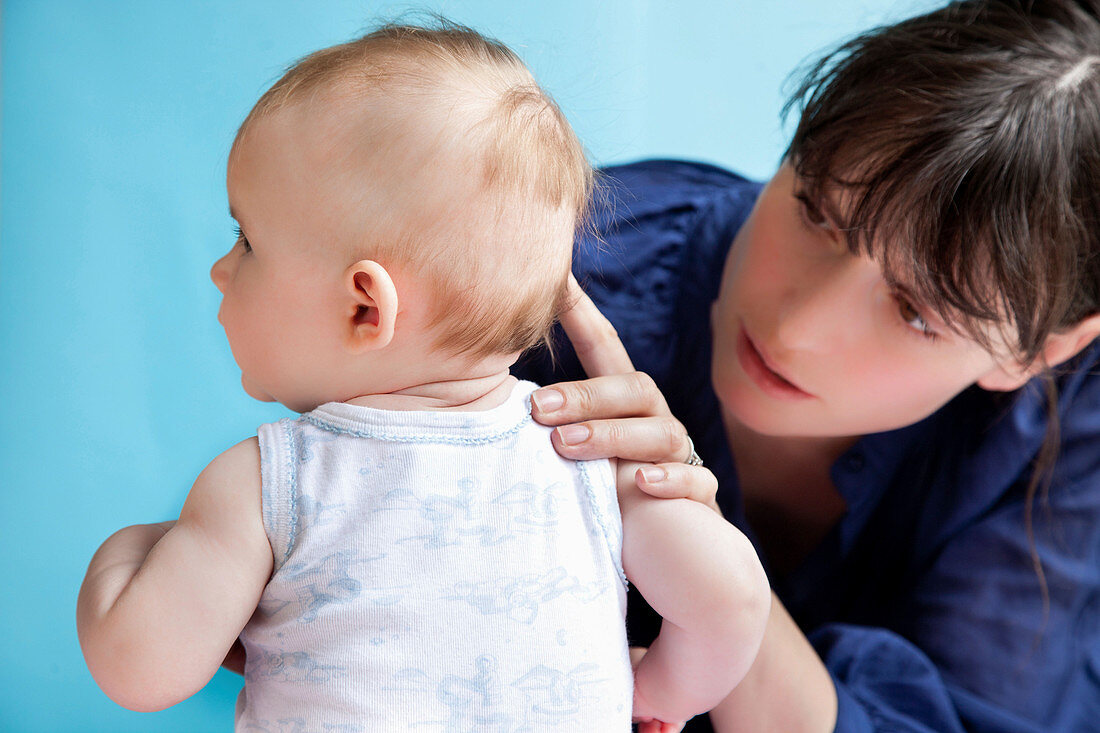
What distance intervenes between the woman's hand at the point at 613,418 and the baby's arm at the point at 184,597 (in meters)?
0.22

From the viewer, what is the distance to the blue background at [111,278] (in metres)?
1.00

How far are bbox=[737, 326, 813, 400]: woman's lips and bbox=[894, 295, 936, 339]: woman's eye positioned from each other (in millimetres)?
130

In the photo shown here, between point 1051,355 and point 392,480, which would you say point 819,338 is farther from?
point 392,480

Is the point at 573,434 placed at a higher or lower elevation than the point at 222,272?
lower

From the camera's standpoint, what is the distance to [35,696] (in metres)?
1.00

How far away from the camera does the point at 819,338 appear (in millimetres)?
810

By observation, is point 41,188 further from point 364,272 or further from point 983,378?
point 983,378

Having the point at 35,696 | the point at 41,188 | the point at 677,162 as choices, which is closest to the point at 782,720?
the point at 677,162

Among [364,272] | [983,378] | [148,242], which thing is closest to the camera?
[364,272]

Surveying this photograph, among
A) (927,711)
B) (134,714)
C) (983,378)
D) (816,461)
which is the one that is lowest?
(134,714)

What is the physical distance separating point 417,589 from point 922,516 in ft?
2.62

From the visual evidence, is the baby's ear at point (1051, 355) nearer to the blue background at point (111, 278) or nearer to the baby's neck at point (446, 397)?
the blue background at point (111, 278)

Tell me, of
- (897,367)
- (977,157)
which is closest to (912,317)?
(897,367)

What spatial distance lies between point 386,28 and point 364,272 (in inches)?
8.1
